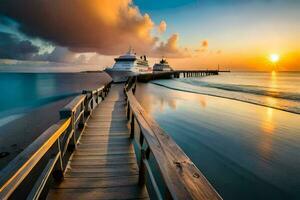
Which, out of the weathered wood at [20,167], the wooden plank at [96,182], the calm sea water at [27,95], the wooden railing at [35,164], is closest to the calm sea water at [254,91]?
the wooden plank at [96,182]

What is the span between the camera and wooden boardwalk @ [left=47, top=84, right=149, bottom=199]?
298 cm

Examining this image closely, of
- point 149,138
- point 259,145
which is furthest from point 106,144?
point 259,145

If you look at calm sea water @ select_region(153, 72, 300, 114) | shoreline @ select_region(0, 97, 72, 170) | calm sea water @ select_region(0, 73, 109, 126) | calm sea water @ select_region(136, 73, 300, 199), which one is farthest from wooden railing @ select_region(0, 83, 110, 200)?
calm sea water @ select_region(153, 72, 300, 114)

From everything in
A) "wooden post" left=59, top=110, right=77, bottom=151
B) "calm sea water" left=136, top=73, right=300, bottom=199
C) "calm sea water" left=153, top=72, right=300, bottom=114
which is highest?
"wooden post" left=59, top=110, right=77, bottom=151

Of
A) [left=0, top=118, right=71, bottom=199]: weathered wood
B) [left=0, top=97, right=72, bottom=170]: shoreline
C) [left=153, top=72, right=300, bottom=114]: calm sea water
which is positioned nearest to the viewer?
[left=0, top=118, right=71, bottom=199]: weathered wood

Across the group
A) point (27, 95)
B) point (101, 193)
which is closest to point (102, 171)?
point (101, 193)

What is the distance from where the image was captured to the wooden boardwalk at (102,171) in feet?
9.77

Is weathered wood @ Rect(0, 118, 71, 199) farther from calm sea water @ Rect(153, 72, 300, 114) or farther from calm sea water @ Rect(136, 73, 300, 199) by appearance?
calm sea water @ Rect(153, 72, 300, 114)

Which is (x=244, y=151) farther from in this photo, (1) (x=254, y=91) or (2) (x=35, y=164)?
(1) (x=254, y=91)

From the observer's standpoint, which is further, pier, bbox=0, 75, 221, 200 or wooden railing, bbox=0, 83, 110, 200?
pier, bbox=0, 75, 221, 200

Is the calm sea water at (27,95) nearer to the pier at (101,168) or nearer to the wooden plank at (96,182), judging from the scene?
the pier at (101,168)

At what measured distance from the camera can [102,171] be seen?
144 inches

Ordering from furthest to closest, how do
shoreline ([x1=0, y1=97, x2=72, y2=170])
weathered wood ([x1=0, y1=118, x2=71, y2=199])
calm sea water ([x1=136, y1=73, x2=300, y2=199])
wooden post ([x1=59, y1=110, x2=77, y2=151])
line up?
shoreline ([x1=0, y1=97, x2=72, y2=170]), calm sea water ([x1=136, y1=73, x2=300, y2=199]), wooden post ([x1=59, y1=110, x2=77, y2=151]), weathered wood ([x1=0, y1=118, x2=71, y2=199])

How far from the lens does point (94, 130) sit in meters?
6.38
